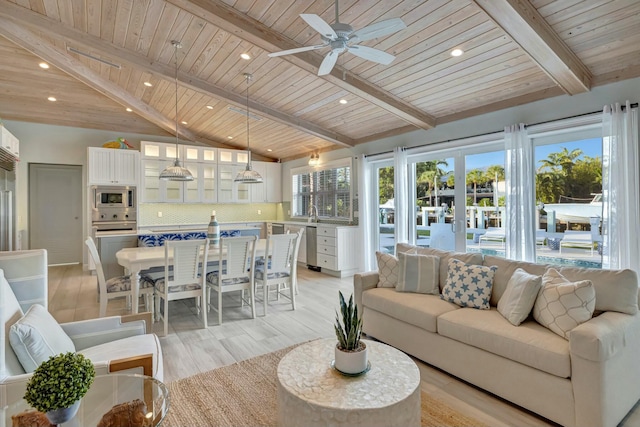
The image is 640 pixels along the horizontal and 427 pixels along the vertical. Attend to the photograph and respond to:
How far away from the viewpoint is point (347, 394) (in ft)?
5.18

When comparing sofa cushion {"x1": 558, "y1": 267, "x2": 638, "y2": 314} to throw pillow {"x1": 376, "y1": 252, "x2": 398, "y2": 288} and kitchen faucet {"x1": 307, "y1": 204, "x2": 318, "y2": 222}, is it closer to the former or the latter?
throw pillow {"x1": 376, "y1": 252, "x2": 398, "y2": 288}

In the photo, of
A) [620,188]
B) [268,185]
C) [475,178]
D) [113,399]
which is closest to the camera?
[113,399]

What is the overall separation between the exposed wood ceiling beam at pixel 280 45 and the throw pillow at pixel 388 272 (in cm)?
192

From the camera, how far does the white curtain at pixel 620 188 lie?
3.01 metres

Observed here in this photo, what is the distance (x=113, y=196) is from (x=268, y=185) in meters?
3.39

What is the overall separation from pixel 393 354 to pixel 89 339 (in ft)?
6.27

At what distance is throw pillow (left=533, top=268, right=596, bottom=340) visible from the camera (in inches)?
82.0

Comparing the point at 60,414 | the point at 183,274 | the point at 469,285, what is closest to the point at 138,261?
the point at 183,274

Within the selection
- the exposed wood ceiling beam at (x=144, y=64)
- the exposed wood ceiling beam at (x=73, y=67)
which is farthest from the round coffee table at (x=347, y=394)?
the exposed wood ceiling beam at (x=73, y=67)

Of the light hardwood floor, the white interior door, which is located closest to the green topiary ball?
the light hardwood floor

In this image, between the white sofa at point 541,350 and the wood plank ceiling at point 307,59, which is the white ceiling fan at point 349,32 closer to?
the wood plank ceiling at point 307,59

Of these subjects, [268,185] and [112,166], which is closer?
[112,166]

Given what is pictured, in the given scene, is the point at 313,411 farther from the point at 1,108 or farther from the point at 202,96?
the point at 1,108

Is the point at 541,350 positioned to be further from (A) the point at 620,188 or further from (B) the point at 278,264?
(B) the point at 278,264
